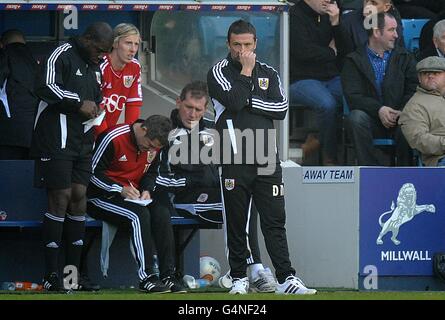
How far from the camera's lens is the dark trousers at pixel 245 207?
10.3 meters

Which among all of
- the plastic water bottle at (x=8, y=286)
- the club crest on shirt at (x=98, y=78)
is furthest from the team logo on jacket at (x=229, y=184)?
the plastic water bottle at (x=8, y=286)

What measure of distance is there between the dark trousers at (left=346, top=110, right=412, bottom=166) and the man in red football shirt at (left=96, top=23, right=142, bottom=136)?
2090 mm

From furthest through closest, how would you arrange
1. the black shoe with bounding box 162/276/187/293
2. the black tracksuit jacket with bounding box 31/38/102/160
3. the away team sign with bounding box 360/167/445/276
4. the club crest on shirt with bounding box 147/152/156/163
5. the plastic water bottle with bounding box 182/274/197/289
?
the away team sign with bounding box 360/167/445/276
the plastic water bottle with bounding box 182/274/197/289
the club crest on shirt with bounding box 147/152/156/163
the black shoe with bounding box 162/276/187/293
the black tracksuit jacket with bounding box 31/38/102/160

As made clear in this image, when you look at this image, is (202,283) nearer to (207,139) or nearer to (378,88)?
(207,139)

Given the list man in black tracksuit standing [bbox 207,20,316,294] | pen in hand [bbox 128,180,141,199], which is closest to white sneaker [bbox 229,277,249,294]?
man in black tracksuit standing [bbox 207,20,316,294]

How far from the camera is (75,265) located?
1056 centimetres

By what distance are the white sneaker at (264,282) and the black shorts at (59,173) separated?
154 cm

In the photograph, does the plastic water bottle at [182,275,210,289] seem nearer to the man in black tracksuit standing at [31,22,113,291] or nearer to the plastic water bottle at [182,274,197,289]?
the plastic water bottle at [182,274,197,289]

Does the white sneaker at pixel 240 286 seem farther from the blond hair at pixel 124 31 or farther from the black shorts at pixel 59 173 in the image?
the blond hair at pixel 124 31

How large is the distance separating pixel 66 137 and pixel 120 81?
1004 millimetres

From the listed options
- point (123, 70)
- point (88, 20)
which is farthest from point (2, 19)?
point (123, 70)

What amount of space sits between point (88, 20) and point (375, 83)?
2.65m

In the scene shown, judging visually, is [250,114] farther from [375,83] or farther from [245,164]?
[375,83]

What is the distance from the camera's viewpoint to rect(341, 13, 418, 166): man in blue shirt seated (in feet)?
39.8
